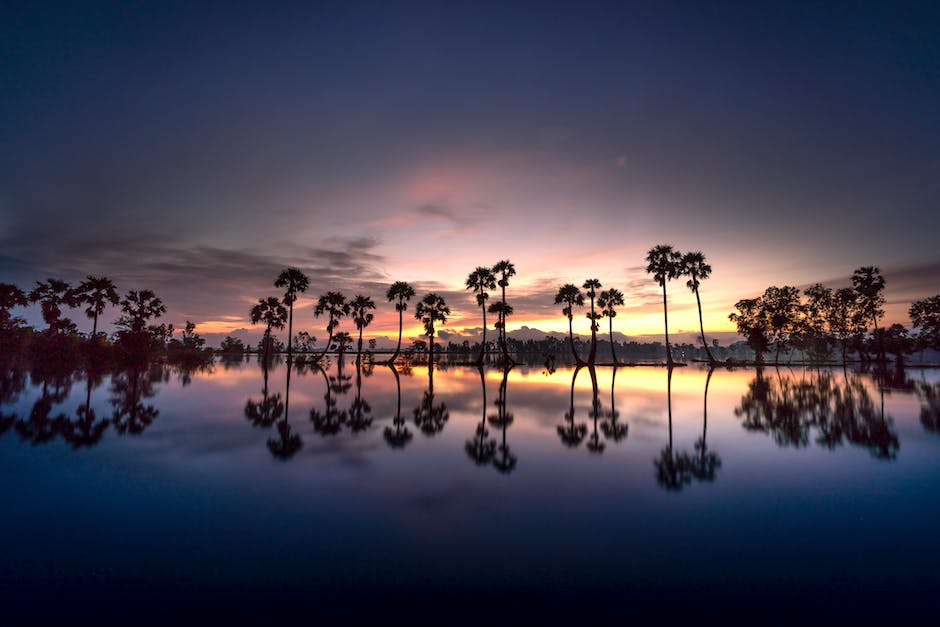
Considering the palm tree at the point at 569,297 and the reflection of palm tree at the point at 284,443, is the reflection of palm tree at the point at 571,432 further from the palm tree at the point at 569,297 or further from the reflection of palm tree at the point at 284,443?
the palm tree at the point at 569,297

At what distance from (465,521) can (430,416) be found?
10.6 meters

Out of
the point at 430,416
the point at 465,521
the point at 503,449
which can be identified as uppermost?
the point at 465,521

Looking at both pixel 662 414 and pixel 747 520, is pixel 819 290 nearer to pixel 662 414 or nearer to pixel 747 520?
pixel 662 414

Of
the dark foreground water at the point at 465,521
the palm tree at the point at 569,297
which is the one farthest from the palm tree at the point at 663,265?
the dark foreground water at the point at 465,521

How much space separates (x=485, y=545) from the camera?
5629mm

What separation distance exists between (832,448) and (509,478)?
10.2m

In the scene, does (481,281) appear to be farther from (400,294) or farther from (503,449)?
(503,449)

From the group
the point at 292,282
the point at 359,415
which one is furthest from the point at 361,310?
the point at 359,415

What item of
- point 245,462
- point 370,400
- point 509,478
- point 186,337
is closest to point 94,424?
point 245,462

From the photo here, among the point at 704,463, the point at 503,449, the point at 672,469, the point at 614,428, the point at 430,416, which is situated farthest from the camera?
the point at 430,416

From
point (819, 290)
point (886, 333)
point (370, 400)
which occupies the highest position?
point (819, 290)

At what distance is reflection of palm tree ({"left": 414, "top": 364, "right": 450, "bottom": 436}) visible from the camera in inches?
560

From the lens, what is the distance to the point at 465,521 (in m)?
6.45

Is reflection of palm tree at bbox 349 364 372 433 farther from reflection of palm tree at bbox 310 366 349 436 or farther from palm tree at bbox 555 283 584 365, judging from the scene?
palm tree at bbox 555 283 584 365
